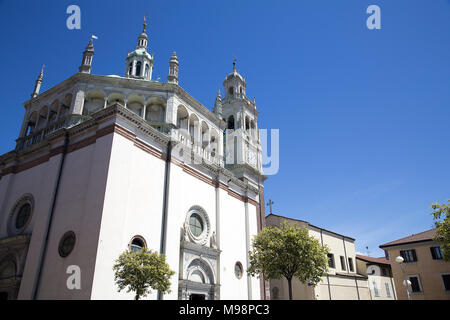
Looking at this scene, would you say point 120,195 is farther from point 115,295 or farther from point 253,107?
point 253,107

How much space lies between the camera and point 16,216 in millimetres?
19703

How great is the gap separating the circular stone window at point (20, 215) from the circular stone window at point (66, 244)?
4.20m

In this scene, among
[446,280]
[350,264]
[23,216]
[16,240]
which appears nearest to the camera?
[16,240]

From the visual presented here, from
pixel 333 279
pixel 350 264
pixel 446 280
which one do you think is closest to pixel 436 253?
pixel 446 280

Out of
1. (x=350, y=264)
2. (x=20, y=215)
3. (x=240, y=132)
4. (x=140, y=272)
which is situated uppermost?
(x=240, y=132)

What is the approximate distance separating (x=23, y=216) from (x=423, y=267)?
37623mm

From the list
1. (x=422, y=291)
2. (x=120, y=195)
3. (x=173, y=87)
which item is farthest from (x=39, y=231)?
(x=422, y=291)

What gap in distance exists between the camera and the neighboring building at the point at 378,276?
3997 centimetres

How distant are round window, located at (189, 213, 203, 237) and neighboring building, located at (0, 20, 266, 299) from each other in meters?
0.11

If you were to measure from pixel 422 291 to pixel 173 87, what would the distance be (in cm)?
3262

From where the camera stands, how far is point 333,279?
3359 centimetres

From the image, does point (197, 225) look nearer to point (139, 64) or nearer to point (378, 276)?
point (139, 64)

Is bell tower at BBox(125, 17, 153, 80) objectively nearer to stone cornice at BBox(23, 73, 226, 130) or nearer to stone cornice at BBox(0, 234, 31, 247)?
stone cornice at BBox(23, 73, 226, 130)
